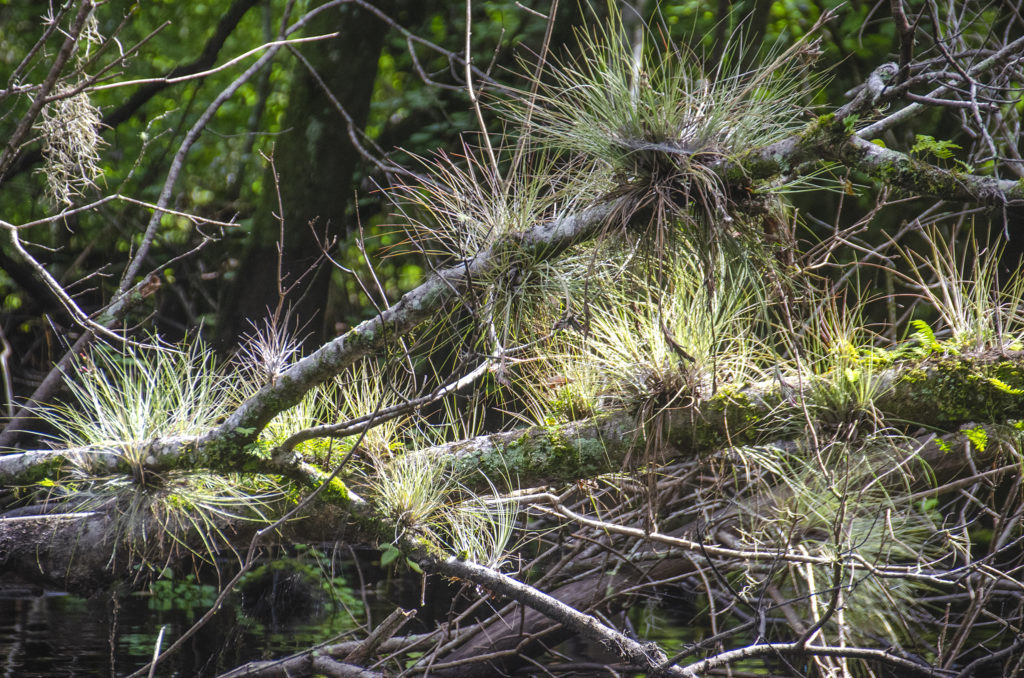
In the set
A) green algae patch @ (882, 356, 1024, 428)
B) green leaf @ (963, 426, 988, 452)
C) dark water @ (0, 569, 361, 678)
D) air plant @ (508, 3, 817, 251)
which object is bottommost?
dark water @ (0, 569, 361, 678)

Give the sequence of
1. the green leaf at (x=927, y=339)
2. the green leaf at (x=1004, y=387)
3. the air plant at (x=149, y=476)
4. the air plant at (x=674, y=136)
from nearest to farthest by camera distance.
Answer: the air plant at (x=674, y=136), the green leaf at (x=1004, y=387), the green leaf at (x=927, y=339), the air plant at (x=149, y=476)

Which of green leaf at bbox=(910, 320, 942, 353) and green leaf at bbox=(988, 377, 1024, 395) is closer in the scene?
green leaf at bbox=(988, 377, 1024, 395)

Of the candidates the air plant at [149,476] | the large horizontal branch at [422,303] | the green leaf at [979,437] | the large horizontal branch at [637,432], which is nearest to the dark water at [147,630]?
the air plant at [149,476]

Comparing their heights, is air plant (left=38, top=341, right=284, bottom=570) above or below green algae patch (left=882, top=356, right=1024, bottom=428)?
above

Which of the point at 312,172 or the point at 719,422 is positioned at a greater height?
the point at 312,172

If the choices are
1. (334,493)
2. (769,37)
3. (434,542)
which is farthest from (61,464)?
(769,37)

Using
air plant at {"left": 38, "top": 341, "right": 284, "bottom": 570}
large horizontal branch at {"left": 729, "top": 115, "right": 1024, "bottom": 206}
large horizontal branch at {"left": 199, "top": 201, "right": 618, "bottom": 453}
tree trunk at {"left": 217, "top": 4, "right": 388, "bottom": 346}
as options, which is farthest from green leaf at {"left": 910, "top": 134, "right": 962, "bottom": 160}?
tree trunk at {"left": 217, "top": 4, "right": 388, "bottom": 346}

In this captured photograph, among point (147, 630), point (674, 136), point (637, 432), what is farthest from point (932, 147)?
point (147, 630)

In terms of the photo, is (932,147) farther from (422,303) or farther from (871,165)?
(422,303)

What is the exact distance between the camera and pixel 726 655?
2.29m

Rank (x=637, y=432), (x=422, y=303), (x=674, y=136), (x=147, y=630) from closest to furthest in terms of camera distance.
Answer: (x=674, y=136) → (x=422, y=303) → (x=637, y=432) → (x=147, y=630)

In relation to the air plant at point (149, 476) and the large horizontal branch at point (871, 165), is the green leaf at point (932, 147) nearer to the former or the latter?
the large horizontal branch at point (871, 165)

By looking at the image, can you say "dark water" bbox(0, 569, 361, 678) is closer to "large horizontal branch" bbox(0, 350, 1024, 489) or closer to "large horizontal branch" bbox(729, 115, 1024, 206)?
"large horizontal branch" bbox(0, 350, 1024, 489)

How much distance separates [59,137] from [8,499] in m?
1.68
